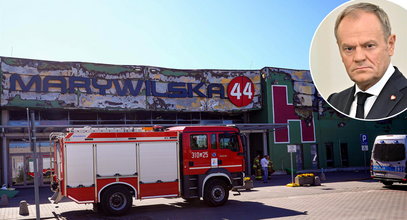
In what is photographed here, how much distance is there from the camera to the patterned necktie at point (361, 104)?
5.50 m

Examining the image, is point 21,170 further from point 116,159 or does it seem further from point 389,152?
point 389,152

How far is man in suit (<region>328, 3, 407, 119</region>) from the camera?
4.86 meters

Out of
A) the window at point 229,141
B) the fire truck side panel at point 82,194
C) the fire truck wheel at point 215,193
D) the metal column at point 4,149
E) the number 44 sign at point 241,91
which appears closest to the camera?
the fire truck side panel at point 82,194

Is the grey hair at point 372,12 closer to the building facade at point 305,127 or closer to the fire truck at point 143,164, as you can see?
the fire truck at point 143,164

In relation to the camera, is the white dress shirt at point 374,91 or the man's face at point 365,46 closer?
the man's face at point 365,46

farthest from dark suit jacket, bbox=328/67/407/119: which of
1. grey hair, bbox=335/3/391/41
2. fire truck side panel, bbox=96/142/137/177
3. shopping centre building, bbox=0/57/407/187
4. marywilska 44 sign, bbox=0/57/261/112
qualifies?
marywilska 44 sign, bbox=0/57/261/112

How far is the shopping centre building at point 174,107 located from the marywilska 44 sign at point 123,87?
6 cm

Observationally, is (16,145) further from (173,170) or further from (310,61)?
(310,61)

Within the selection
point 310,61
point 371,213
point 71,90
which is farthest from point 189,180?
point 71,90

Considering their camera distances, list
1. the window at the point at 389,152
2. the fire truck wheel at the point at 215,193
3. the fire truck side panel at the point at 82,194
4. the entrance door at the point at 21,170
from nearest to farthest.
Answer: the fire truck side panel at the point at 82,194 < the fire truck wheel at the point at 215,193 < the window at the point at 389,152 < the entrance door at the point at 21,170

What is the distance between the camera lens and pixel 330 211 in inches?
507

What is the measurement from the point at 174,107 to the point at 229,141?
13815 mm

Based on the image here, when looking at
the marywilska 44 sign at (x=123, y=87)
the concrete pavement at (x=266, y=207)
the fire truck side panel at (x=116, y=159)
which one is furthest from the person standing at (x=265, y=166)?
the fire truck side panel at (x=116, y=159)

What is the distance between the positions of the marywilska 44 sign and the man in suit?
75.8 feet
